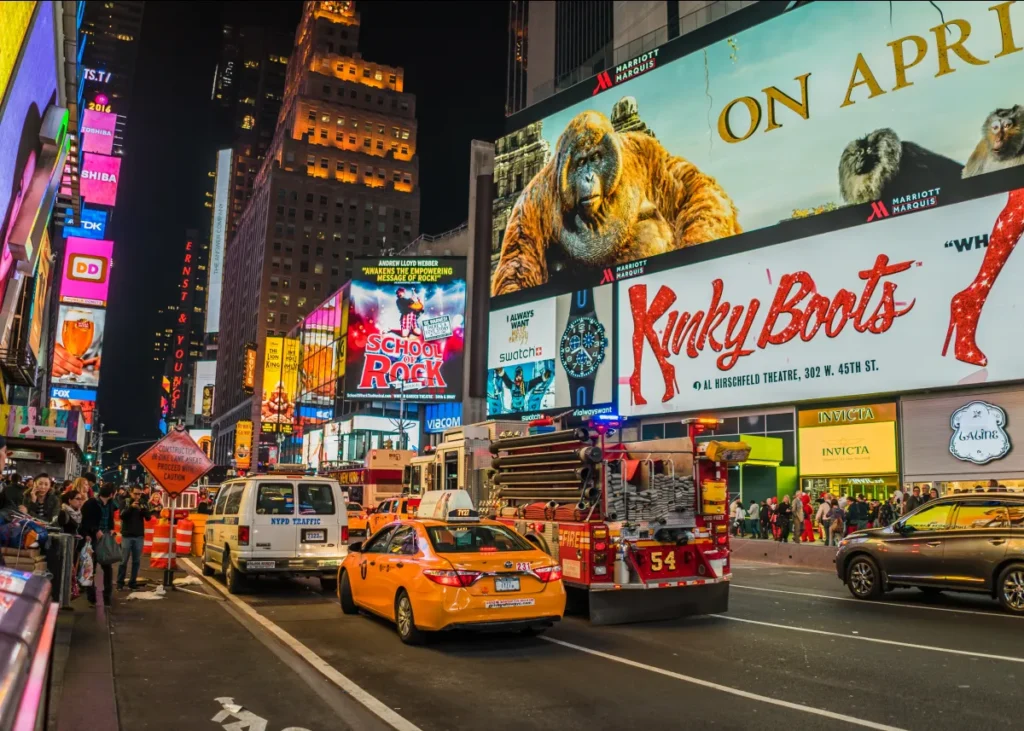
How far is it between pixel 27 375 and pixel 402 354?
1088 inches

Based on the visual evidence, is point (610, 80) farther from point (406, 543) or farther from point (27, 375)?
point (406, 543)

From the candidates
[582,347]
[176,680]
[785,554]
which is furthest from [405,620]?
[582,347]

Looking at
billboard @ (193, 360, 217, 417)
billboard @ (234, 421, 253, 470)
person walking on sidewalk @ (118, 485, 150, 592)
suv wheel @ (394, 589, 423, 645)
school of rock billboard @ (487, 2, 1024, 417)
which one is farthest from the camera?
billboard @ (193, 360, 217, 417)

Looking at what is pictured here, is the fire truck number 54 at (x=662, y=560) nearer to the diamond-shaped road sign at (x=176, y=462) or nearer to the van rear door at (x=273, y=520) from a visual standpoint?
the van rear door at (x=273, y=520)

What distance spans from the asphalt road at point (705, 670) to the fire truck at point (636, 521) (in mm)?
453

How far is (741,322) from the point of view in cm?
3512

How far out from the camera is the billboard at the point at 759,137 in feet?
96.1

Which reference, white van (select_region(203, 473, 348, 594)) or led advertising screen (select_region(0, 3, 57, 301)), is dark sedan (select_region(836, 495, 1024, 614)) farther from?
led advertising screen (select_region(0, 3, 57, 301))

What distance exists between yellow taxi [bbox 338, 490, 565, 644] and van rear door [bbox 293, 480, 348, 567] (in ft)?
12.3

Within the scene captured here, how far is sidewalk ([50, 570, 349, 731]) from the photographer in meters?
6.27

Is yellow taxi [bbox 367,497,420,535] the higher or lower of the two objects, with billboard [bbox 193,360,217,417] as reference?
lower

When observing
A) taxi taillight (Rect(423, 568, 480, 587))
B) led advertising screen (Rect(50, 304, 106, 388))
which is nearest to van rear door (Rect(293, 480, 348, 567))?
taxi taillight (Rect(423, 568, 480, 587))

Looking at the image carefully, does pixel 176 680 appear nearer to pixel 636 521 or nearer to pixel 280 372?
pixel 636 521

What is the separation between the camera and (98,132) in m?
70.3
